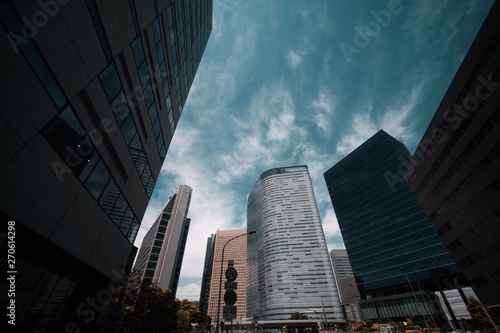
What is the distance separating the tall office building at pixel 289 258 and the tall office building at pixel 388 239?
45066 millimetres

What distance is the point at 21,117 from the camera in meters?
7.82

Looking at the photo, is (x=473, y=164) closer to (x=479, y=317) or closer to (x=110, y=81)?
(x=479, y=317)

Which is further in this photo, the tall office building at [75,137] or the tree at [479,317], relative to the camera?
the tree at [479,317]

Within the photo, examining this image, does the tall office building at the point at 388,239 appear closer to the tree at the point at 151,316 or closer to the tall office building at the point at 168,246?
the tree at the point at 151,316

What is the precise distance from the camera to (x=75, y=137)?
11.0 m

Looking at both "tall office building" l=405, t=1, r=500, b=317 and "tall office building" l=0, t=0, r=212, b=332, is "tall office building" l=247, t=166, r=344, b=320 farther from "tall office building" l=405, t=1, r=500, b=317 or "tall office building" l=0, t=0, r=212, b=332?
"tall office building" l=0, t=0, r=212, b=332

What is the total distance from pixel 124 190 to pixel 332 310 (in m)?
161

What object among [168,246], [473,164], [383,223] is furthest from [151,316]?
[383,223]

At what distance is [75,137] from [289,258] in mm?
164883

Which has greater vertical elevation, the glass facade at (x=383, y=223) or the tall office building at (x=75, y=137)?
the glass facade at (x=383, y=223)

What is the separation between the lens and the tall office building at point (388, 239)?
253 ft

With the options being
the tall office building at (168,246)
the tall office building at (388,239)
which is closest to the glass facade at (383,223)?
the tall office building at (388,239)

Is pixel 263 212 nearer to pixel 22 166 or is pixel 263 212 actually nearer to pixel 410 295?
pixel 410 295

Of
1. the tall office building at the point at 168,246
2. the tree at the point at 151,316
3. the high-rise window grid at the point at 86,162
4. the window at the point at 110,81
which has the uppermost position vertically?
the tall office building at the point at 168,246
